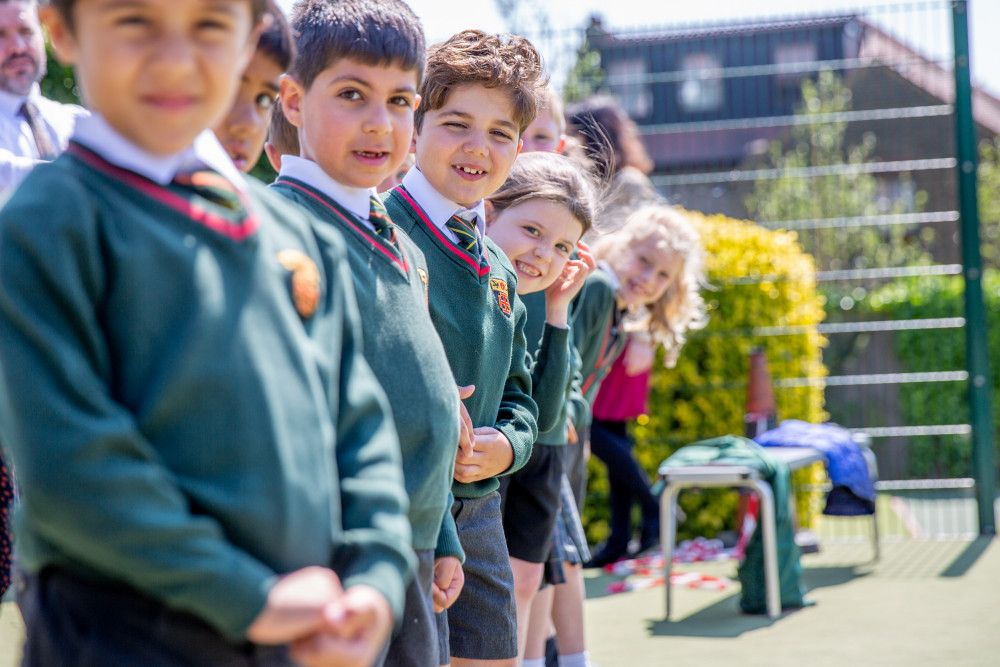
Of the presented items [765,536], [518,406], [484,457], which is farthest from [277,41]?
[765,536]

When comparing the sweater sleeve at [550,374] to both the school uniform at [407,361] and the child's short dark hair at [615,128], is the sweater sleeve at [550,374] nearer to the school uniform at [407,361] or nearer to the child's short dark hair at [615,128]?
the school uniform at [407,361]

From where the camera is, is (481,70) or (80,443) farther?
(481,70)

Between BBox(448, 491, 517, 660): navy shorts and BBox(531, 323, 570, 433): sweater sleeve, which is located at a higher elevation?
BBox(531, 323, 570, 433): sweater sleeve

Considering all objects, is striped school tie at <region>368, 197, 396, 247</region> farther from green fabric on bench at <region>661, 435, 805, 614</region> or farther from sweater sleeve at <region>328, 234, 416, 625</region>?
green fabric on bench at <region>661, 435, 805, 614</region>

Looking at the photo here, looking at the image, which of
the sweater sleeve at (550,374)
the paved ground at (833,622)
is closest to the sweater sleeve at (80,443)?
the sweater sleeve at (550,374)

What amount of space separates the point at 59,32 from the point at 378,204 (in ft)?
2.13

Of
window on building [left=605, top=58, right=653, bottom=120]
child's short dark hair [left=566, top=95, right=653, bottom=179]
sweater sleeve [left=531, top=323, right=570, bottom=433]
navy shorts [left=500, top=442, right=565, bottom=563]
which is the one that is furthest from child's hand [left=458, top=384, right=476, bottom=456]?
window on building [left=605, top=58, right=653, bottom=120]

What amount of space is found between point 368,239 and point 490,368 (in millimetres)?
539

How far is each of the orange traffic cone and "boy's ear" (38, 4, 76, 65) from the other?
17.0 feet

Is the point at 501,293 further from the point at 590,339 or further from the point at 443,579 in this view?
the point at 590,339

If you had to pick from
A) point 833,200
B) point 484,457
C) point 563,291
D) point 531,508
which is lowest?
point 531,508

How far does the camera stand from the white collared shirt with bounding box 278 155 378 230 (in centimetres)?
161

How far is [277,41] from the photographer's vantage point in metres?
1.48

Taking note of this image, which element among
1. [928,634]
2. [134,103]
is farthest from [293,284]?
[928,634]
